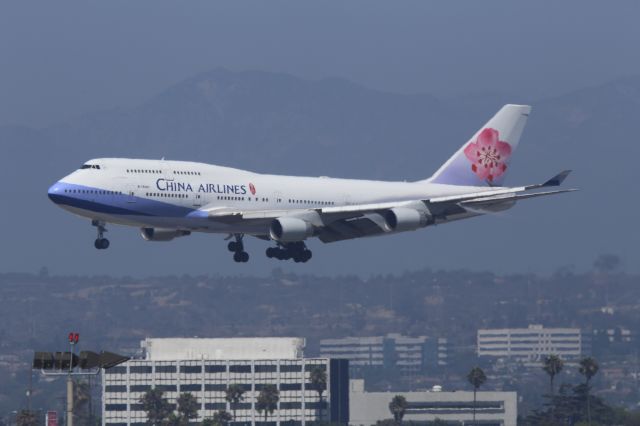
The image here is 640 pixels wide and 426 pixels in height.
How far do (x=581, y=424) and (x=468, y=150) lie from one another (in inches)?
2779

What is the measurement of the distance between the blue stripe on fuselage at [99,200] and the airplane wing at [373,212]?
11.7 feet

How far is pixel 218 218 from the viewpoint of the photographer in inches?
3556

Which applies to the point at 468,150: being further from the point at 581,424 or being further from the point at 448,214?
the point at 581,424

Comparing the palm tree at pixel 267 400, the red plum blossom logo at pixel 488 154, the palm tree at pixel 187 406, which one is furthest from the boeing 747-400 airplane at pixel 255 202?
the palm tree at pixel 267 400

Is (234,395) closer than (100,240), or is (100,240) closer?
(100,240)

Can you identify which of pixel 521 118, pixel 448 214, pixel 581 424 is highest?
pixel 521 118

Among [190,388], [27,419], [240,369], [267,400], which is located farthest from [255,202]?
[240,369]

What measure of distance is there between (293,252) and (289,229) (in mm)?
5544

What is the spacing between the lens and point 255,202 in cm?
9288

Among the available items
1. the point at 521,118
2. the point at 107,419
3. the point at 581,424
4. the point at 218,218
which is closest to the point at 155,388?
the point at 107,419

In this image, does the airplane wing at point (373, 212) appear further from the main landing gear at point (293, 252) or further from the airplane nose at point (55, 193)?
the airplane nose at point (55, 193)

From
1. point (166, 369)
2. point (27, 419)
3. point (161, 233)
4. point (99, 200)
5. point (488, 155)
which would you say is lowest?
point (27, 419)

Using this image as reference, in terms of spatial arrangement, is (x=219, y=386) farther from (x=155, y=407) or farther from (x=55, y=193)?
(x=55, y=193)

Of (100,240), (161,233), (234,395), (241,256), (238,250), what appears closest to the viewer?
(100,240)
